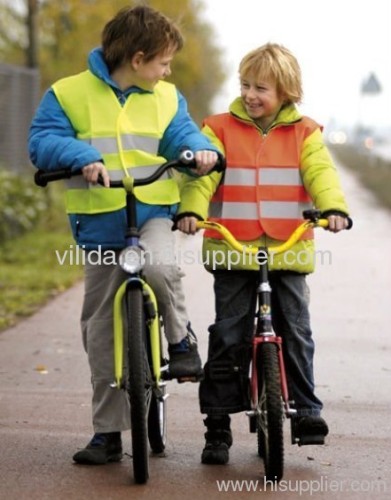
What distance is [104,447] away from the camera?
5.13 metres

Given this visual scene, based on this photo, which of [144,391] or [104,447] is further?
[104,447]

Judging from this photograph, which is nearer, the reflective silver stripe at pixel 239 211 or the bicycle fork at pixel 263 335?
the bicycle fork at pixel 263 335

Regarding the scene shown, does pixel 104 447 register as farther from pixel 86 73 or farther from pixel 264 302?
pixel 86 73

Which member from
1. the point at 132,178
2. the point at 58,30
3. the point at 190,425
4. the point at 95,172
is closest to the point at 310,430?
the point at 190,425

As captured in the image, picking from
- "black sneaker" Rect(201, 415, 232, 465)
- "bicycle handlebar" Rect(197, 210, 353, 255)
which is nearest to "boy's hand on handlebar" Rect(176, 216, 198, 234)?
"bicycle handlebar" Rect(197, 210, 353, 255)

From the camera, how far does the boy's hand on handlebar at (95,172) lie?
4.75 meters

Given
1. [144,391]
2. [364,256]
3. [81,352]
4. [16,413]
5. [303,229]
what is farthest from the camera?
[364,256]

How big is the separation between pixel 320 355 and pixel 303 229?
10.0 ft

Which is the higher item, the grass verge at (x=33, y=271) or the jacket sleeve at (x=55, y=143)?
the jacket sleeve at (x=55, y=143)

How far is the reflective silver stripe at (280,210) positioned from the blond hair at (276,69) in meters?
0.43

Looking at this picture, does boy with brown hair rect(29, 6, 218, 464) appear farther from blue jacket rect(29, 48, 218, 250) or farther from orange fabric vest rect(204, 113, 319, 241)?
orange fabric vest rect(204, 113, 319, 241)

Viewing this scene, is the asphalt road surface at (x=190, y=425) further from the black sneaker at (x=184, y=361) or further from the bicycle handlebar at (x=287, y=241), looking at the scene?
the bicycle handlebar at (x=287, y=241)

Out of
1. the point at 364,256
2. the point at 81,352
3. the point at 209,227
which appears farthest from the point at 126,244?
the point at 364,256

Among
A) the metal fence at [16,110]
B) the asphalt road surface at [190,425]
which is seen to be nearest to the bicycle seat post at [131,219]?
the asphalt road surface at [190,425]
